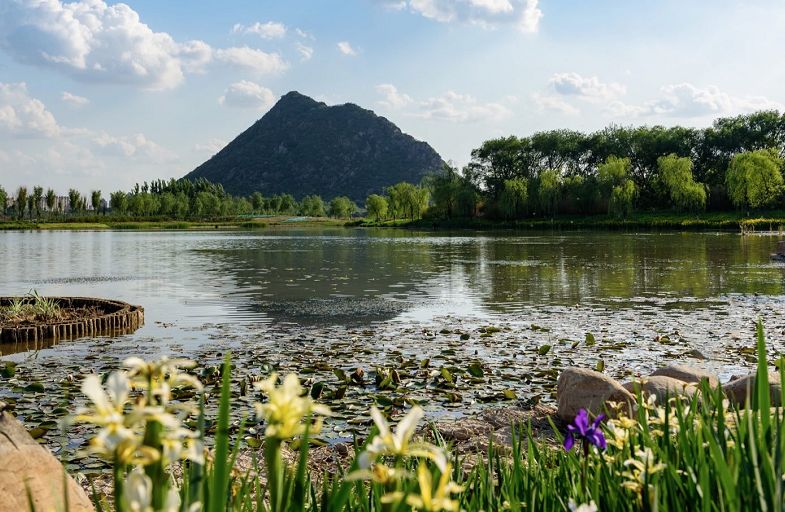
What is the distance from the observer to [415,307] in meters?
17.5

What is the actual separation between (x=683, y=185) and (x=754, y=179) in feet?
24.0

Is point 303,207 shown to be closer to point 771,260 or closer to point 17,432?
point 771,260

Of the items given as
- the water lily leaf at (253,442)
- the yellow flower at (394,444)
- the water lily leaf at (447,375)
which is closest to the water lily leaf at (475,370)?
the water lily leaf at (447,375)

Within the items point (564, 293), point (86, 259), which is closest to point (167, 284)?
point (564, 293)

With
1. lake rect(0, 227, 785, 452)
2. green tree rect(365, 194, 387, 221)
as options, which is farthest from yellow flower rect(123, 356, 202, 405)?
green tree rect(365, 194, 387, 221)

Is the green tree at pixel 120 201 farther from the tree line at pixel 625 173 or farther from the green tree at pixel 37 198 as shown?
the tree line at pixel 625 173

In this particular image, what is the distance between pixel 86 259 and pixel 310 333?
27248mm

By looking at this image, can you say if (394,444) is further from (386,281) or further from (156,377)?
(386,281)

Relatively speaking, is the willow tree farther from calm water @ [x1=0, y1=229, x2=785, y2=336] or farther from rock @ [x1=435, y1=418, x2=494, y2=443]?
rock @ [x1=435, y1=418, x2=494, y2=443]

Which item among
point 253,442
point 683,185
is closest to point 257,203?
point 683,185

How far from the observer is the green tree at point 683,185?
245 ft

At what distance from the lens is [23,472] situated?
3.08m

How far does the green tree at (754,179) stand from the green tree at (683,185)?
3276 mm

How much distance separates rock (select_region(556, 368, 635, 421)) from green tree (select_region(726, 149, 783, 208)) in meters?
71.7
